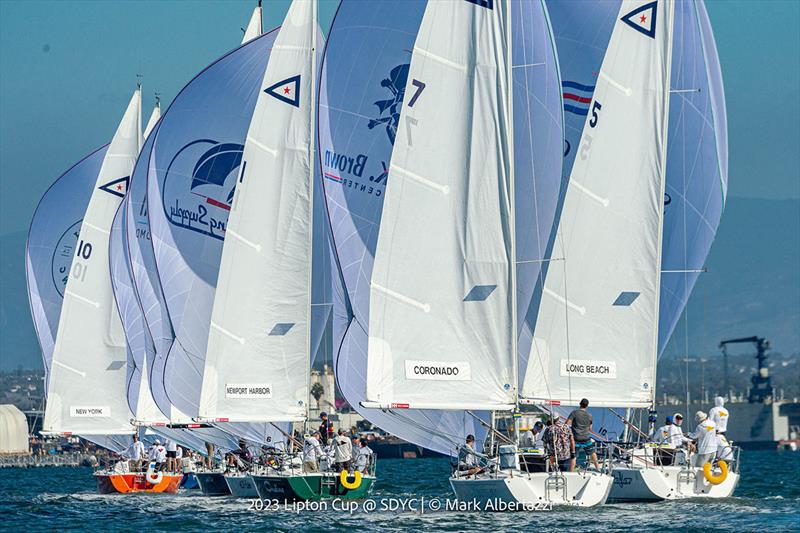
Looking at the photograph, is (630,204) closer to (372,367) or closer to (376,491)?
(372,367)

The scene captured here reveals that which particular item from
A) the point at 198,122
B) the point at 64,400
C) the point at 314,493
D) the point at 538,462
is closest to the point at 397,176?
the point at 538,462

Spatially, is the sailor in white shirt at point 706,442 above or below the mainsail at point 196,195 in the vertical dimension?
below

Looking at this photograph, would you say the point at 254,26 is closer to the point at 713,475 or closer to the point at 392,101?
the point at 392,101

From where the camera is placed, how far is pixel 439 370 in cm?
2989

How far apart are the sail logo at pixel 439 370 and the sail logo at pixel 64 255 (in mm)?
28242

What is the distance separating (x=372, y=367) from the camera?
29.9 metres

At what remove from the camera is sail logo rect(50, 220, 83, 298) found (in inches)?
2188

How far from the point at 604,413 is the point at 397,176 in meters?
9.65

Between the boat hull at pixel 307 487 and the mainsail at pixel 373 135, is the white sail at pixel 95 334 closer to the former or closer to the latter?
the boat hull at pixel 307 487

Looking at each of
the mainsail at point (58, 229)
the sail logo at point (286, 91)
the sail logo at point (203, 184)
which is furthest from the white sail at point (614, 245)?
the mainsail at point (58, 229)

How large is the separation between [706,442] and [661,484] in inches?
50.1

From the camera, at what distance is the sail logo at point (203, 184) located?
41.8m

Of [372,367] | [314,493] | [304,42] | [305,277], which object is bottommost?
[314,493]

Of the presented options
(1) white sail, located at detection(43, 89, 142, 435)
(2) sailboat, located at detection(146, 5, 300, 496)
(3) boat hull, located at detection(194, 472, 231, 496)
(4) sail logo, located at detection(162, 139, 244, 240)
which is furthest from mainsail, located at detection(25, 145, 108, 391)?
(3) boat hull, located at detection(194, 472, 231, 496)
